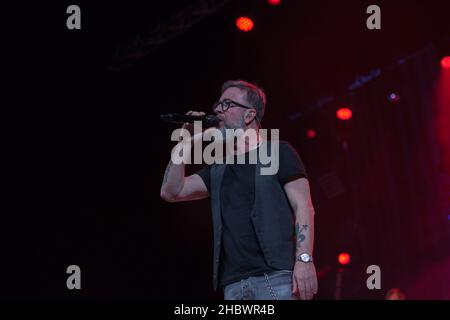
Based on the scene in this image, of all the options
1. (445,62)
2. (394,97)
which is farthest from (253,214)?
(394,97)

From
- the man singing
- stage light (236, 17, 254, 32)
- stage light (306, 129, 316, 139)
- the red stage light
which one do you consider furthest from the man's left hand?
stage light (306, 129, 316, 139)

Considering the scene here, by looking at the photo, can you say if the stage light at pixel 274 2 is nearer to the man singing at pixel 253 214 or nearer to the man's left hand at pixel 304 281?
the man singing at pixel 253 214

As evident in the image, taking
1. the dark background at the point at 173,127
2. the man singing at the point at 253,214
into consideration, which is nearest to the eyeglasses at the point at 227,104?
the man singing at the point at 253,214

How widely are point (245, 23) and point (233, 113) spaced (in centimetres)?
363

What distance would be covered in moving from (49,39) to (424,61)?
4.12 metres

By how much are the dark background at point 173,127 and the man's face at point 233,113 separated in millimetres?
3355

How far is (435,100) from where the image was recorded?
732 centimetres

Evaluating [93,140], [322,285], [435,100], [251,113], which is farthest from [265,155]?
[322,285]

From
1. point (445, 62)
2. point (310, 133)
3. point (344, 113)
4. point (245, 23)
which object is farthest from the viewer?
point (310, 133)

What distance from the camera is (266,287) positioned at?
8.71ft

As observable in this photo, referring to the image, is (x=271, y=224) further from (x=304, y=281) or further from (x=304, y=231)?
(x=304, y=281)

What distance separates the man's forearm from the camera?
273 centimetres

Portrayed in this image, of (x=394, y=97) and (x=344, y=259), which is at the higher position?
(x=394, y=97)

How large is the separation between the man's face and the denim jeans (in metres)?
0.78
